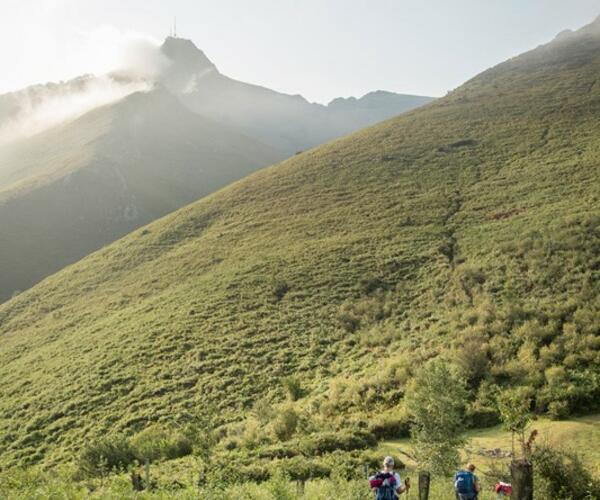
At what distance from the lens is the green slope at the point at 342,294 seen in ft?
82.3

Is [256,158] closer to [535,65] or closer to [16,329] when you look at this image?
[535,65]

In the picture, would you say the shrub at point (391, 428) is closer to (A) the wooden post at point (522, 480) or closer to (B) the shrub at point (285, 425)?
(B) the shrub at point (285, 425)

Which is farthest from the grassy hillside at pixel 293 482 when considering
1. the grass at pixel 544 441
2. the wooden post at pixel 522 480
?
the wooden post at pixel 522 480

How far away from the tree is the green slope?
5.39 metres

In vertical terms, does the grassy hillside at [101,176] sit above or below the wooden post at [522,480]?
above

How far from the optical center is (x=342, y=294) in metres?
38.0

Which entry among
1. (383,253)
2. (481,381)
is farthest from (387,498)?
(383,253)

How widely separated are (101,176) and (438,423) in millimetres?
127233

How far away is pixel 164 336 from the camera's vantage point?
1423 inches

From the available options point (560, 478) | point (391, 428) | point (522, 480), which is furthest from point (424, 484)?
point (391, 428)

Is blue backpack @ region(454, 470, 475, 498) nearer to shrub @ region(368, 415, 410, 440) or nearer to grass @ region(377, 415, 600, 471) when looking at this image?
grass @ region(377, 415, 600, 471)

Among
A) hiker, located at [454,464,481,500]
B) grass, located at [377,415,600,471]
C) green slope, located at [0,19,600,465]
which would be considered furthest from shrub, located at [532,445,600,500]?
green slope, located at [0,19,600,465]

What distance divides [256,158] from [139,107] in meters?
45.2

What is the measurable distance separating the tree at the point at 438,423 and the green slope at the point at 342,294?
17.7 feet
